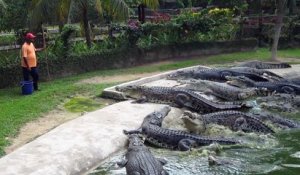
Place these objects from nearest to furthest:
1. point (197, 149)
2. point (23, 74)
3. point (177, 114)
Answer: point (197, 149), point (177, 114), point (23, 74)

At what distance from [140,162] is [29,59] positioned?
7071 millimetres

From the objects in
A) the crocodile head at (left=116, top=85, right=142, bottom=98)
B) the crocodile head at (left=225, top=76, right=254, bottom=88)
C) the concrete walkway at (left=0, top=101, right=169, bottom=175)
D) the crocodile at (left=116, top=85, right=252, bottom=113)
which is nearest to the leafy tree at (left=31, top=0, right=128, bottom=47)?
the crocodile head at (left=116, top=85, right=142, bottom=98)

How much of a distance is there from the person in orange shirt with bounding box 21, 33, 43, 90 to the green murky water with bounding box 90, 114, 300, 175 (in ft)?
18.8

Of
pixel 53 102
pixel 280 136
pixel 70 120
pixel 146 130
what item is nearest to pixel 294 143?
pixel 280 136

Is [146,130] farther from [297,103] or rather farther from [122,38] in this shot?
[122,38]

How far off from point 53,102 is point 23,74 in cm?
224

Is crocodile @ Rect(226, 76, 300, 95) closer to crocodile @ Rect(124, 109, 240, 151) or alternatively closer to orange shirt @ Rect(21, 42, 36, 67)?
crocodile @ Rect(124, 109, 240, 151)

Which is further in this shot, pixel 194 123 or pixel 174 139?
pixel 194 123

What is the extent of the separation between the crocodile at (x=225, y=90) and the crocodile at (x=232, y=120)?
256 cm

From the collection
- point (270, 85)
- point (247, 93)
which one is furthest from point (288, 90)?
point (247, 93)

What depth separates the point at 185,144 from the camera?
8.69 metres

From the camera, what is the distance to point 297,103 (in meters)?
11.8

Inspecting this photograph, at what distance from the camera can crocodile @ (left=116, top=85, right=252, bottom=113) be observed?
11.2m

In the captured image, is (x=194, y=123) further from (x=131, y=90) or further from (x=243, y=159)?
(x=131, y=90)
